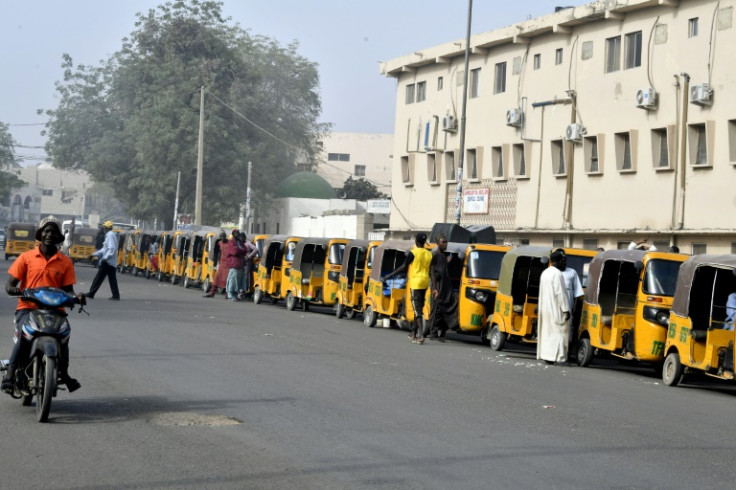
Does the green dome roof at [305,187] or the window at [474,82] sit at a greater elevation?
the window at [474,82]

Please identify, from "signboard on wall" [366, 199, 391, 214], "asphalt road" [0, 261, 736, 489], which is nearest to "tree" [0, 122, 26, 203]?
"signboard on wall" [366, 199, 391, 214]

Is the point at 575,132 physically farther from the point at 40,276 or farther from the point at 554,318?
the point at 40,276

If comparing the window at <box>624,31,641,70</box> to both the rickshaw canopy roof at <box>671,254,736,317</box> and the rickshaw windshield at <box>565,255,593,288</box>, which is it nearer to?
the rickshaw windshield at <box>565,255,593,288</box>

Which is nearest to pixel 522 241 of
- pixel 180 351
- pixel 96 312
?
pixel 96 312

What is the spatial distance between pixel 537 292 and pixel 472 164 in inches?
1149

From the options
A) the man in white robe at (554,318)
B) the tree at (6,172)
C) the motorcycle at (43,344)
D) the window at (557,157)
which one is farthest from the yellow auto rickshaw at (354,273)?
the tree at (6,172)

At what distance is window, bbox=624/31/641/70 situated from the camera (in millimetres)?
38812

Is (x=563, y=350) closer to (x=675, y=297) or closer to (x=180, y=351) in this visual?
(x=675, y=297)

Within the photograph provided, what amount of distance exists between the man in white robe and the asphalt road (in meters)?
0.55

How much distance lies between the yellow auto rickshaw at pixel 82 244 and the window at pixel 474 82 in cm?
2643

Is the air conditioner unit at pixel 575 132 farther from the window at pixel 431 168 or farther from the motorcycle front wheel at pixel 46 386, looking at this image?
the motorcycle front wheel at pixel 46 386

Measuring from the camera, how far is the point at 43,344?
9898mm

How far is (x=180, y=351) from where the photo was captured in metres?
16.4

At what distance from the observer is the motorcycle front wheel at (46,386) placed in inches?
380
